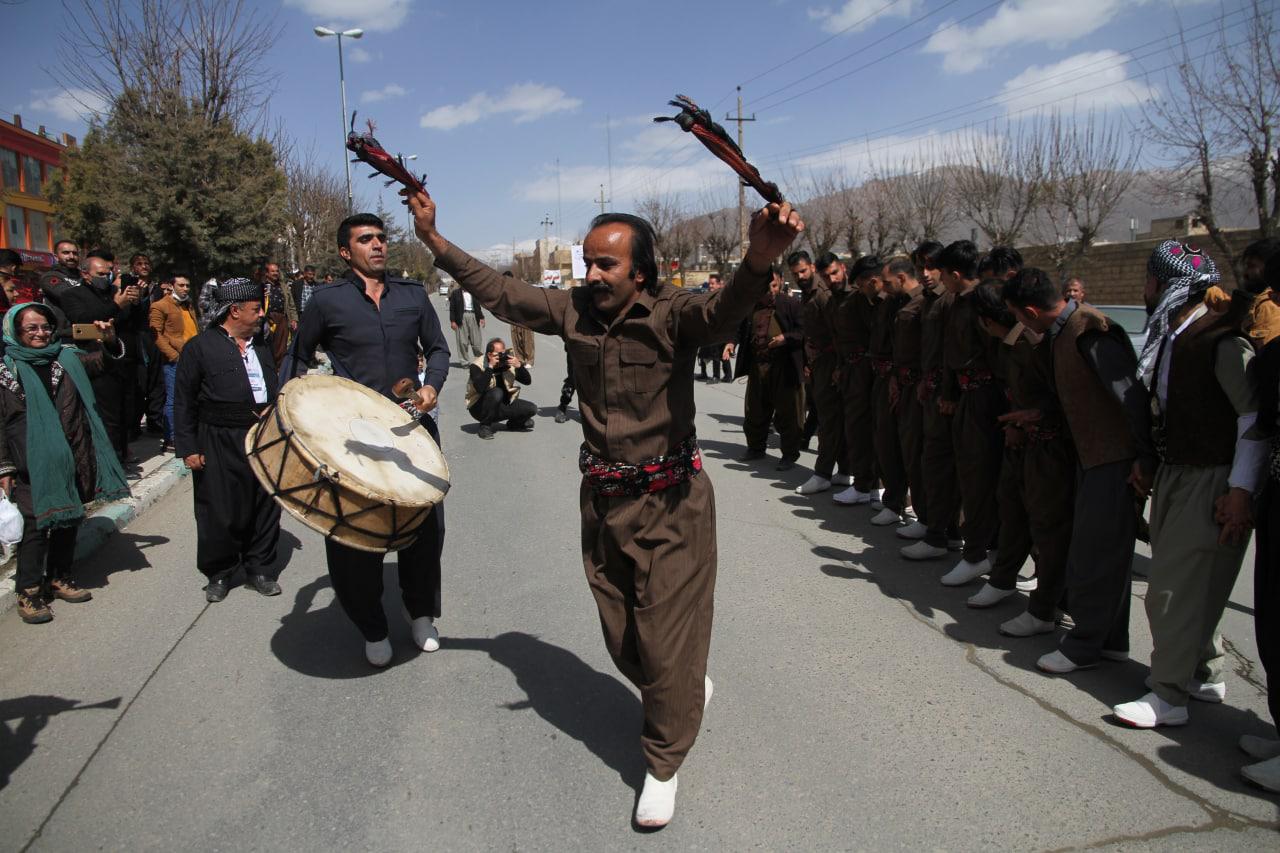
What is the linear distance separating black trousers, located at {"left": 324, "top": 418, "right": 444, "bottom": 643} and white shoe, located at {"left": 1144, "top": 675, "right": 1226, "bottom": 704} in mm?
3435

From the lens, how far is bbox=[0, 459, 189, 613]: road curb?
208 inches

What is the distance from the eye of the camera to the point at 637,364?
2.99m

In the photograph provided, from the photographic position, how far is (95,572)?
584 cm

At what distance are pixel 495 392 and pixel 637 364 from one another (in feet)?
28.0

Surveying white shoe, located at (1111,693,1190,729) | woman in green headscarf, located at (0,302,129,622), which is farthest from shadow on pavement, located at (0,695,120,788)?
white shoe, located at (1111,693,1190,729)

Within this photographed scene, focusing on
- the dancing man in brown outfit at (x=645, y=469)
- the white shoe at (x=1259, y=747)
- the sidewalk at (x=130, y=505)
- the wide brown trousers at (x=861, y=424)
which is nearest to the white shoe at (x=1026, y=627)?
the white shoe at (x=1259, y=747)

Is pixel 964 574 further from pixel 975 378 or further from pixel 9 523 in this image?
pixel 9 523

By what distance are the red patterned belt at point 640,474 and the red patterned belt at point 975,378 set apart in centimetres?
277

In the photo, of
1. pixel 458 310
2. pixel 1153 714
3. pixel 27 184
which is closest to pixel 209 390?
pixel 1153 714

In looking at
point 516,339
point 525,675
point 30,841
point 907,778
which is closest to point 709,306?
point 907,778

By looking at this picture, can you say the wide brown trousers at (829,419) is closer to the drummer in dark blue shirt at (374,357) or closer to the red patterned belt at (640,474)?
the drummer in dark blue shirt at (374,357)

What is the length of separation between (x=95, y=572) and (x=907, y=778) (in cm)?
547

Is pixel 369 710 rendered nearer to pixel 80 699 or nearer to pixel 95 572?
pixel 80 699

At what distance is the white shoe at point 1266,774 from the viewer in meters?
3.06
